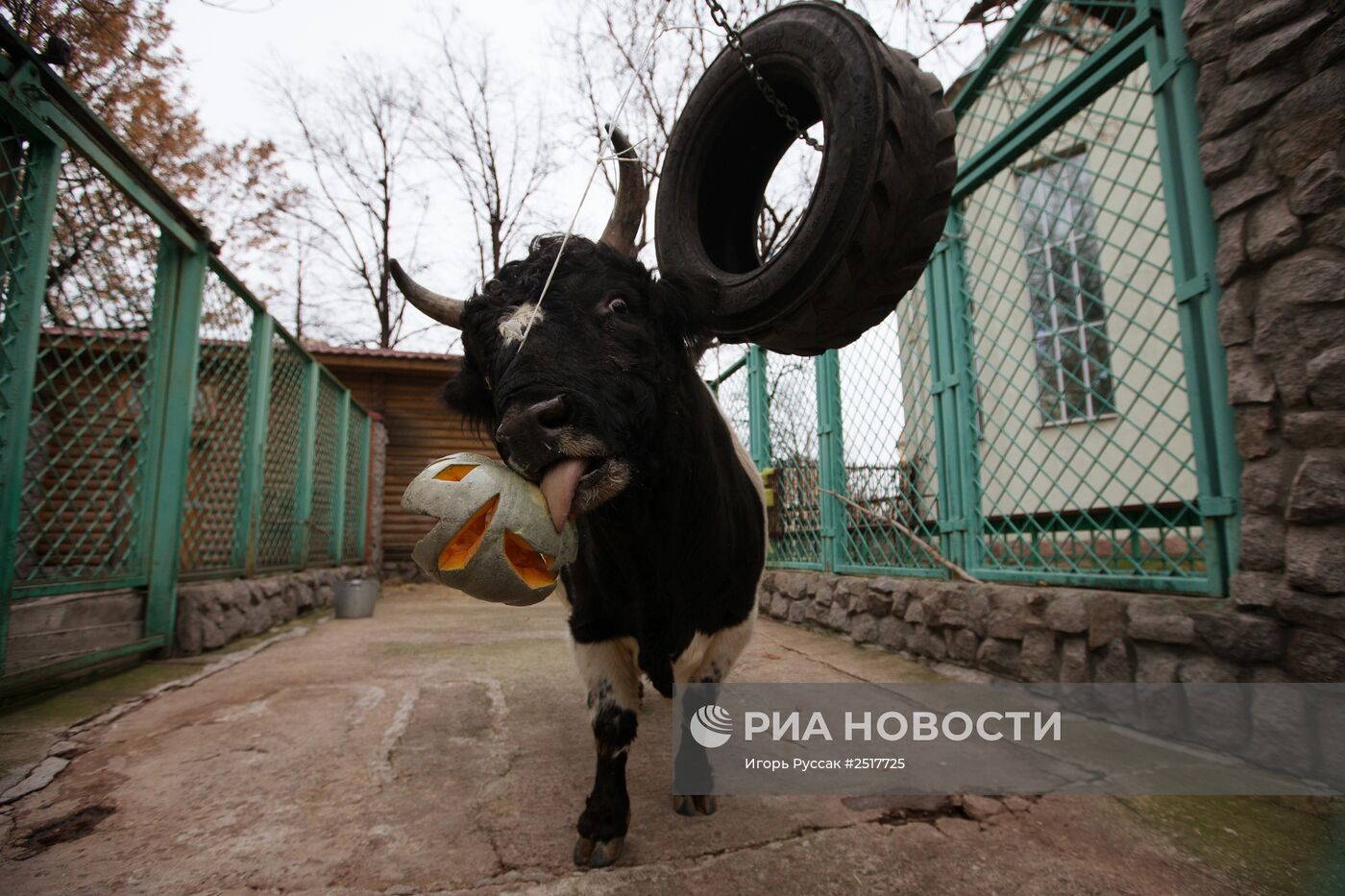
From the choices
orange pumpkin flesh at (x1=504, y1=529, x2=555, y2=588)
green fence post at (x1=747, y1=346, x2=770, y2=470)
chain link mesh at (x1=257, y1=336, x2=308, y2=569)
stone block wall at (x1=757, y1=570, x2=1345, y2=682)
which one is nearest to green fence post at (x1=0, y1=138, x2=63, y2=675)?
orange pumpkin flesh at (x1=504, y1=529, x2=555, y2=588)

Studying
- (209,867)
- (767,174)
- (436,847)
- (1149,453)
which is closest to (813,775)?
(436,847)

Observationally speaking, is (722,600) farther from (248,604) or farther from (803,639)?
(248,604)

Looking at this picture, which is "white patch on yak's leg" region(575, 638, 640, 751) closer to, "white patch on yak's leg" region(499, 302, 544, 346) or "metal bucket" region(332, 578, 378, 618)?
"white patch on yak's leg" region(499, 302, 544, 346)

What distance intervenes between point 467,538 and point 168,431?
3.75 metres

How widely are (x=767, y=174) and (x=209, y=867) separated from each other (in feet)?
9.13

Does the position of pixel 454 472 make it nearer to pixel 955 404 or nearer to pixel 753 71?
pixel 753 71

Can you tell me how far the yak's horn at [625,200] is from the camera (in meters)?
2.14

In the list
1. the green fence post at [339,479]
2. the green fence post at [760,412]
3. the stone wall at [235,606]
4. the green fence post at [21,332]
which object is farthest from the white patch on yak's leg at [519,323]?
the green fence post at [339,479]

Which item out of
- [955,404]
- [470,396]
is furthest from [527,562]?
[955,404]

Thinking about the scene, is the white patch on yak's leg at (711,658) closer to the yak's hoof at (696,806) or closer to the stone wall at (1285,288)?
the yak's hoof at (696,806)

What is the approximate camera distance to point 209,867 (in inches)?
67.8

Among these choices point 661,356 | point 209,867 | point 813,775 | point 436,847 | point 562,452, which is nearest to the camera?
point 562,452

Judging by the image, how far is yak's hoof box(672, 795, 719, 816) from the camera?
2096 mm

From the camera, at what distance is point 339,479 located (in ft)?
28.9
